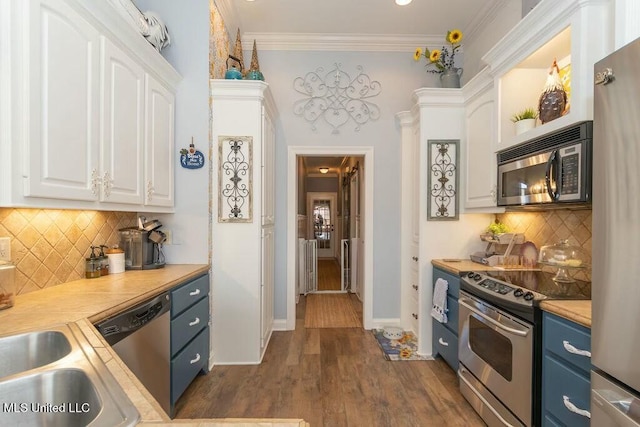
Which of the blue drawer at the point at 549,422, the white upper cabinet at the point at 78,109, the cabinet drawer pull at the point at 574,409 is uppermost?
the white upper cabinet at the point at 78,109

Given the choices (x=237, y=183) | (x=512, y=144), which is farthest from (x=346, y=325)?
(x=512, y=144)

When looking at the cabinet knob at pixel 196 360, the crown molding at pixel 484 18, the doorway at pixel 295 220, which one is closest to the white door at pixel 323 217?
the doorway at pixel 295 220

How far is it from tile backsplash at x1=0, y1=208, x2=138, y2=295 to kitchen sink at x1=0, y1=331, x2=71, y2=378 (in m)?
0.71

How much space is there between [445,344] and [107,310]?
2.46 meters

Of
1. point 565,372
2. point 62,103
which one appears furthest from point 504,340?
point 62,103

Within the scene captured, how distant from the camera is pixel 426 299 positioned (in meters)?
2.93

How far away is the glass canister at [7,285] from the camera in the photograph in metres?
1.29

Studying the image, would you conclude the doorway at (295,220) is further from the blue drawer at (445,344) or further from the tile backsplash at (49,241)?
the tile backsplash at (49,241)

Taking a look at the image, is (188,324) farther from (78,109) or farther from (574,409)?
(574,409)

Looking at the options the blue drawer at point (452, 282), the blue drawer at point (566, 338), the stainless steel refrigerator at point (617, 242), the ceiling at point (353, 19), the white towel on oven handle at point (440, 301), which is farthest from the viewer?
the ceiling at point (353, 19)

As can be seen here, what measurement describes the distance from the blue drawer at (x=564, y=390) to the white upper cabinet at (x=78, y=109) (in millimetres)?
2395

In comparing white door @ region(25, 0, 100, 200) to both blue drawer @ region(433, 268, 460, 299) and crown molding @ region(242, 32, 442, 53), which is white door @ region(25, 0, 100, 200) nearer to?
crown molding @ region(242, 32, 442, 53)

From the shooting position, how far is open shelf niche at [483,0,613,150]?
1516 millimetres

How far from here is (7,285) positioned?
132cm
